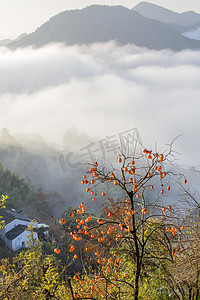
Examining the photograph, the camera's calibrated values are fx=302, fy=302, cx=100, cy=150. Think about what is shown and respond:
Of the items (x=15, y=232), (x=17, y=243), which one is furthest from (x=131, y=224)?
(x=15, y=232)

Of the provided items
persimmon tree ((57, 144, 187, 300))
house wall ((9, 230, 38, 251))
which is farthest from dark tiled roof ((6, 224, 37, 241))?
persimmon tree ((57, 144, 187, 300))

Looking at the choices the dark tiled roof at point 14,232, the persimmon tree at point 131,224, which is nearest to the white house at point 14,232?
the dark tiled roof at point 14,232

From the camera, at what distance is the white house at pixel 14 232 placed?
23.4 m

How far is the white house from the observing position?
76.7ft

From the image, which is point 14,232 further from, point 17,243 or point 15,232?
point 17,243

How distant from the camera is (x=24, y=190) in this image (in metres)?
34.6

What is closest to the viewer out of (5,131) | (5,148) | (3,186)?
(3,186)

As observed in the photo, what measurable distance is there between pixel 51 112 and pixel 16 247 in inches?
6549

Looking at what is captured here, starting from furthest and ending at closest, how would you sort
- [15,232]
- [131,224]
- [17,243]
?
[15,232]
[17,243]
[131,224]

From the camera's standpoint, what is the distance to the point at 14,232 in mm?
23844

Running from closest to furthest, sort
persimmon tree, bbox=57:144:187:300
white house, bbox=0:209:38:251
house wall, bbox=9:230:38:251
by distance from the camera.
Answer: persimmon tree, bbox=57:144:187:300 → house wall, bbox=9:230:38:251 → white house, bbox=0:209:38:251

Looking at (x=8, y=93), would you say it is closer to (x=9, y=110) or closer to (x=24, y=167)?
(x=9, y=110)

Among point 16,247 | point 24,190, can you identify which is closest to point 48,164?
point 24,190

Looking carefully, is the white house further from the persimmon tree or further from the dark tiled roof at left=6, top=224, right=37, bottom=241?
the persimmon tree
